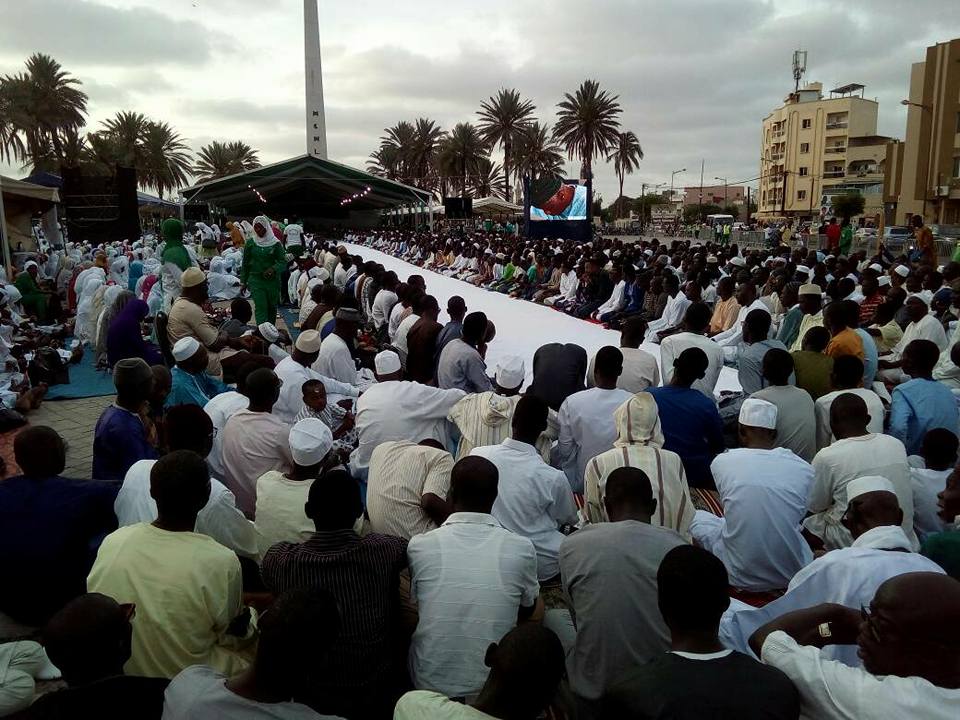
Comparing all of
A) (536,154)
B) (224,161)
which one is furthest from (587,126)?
(224,161)

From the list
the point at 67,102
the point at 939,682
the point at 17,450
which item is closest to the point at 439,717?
the point at 939,682

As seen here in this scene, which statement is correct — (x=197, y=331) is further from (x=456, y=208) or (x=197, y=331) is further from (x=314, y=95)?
(x=314, y=95)

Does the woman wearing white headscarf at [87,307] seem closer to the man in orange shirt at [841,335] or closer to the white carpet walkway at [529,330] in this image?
the white carpet walkway at [529,330]

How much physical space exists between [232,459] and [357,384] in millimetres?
2181

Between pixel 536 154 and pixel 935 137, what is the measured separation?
21.4m

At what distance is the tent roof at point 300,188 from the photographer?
901 inches

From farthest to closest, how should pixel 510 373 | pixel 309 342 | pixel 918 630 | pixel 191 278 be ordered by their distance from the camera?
1. pixel 191 278
2. pixel 309 342
3. pixel 510 373
4. pixel 918 630

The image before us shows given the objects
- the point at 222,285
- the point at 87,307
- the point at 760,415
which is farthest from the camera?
the point at 222,285

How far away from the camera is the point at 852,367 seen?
4227 millimetres

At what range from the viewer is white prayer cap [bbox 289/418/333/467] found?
2.97m

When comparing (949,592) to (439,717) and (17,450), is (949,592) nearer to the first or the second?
(439,717)

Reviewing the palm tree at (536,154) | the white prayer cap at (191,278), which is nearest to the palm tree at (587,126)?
the palm tree at (536,154)

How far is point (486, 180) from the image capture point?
155 ft

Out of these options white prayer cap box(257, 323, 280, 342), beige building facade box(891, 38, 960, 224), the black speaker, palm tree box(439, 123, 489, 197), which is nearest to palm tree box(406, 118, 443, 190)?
palm tree box(439, 123, 489, 197)
